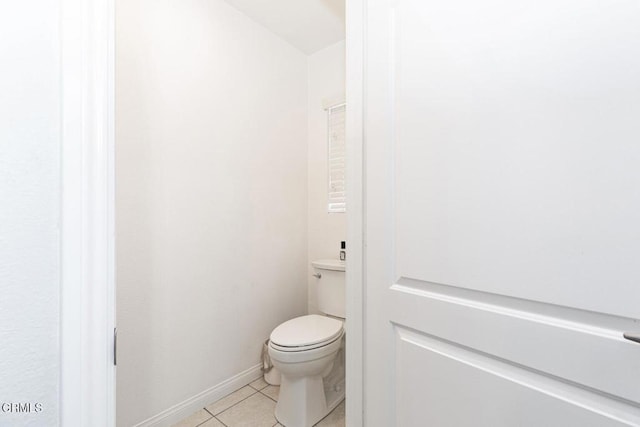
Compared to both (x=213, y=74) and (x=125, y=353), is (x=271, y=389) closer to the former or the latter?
(x=125, y=353)

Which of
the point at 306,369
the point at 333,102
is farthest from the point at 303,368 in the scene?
the point at 333,102

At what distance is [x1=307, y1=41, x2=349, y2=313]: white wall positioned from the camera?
7.09ft

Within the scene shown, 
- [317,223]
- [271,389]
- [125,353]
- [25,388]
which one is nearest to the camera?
[25,388]

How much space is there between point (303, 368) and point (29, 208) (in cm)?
134

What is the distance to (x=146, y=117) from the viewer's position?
142 centimetres

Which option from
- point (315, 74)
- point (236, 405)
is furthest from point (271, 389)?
point (315, 74)

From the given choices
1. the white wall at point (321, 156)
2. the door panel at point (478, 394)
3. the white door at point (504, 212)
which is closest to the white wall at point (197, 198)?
the white wall at point (321, 156)

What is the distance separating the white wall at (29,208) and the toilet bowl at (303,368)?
41.8 inches

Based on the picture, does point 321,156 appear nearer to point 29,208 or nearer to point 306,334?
point 306,334

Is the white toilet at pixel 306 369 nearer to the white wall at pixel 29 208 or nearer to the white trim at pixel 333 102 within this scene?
the white wall at pixel 29 208

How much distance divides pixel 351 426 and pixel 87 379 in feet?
2.77

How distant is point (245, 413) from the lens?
1562mm

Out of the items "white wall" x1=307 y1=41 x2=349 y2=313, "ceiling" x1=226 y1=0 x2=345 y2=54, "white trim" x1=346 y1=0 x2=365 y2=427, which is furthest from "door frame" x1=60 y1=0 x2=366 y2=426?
"white wall" x1=307 y1=41 x2=349 y2=313

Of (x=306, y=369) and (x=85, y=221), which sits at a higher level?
(x=85, y=221)
